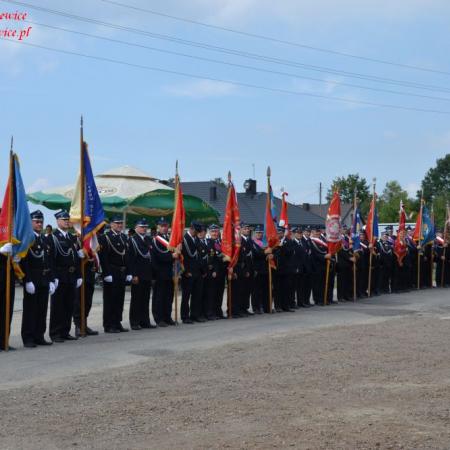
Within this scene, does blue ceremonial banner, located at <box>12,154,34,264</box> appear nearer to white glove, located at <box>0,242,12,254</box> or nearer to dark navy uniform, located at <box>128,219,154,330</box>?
white glove, located at <box>0,242,12,254</box>

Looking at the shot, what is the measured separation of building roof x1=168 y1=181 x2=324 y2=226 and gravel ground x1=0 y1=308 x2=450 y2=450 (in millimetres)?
38071

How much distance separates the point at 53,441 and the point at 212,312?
8.67m

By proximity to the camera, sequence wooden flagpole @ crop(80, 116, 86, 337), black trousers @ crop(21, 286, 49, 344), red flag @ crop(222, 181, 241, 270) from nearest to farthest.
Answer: black trousers @ crop(21, 286, 49, 344) → wooden flagpole @ crop(80, 116, 86, 337) → red flag @ crop(222, 181, 241, 270)

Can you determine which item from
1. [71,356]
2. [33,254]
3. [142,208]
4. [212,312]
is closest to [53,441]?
[71,356]

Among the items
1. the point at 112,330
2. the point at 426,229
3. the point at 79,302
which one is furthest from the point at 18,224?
the point at 426,229

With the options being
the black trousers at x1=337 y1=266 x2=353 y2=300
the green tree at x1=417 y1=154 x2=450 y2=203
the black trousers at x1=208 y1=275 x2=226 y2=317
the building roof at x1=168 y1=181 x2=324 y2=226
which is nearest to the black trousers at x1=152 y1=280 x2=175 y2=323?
the black trousers at x1=208 y1=275 x2=226 y2=317

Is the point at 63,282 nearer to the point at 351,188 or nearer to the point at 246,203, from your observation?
the point at 246,203

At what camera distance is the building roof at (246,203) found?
160 ft

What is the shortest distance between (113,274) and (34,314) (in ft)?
5.99

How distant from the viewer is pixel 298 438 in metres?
5.77

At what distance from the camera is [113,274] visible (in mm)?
12219

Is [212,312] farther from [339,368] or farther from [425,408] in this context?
[425,408]

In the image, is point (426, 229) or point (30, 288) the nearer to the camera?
point (30, 288)

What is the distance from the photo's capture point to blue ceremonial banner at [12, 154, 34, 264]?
10375mm
